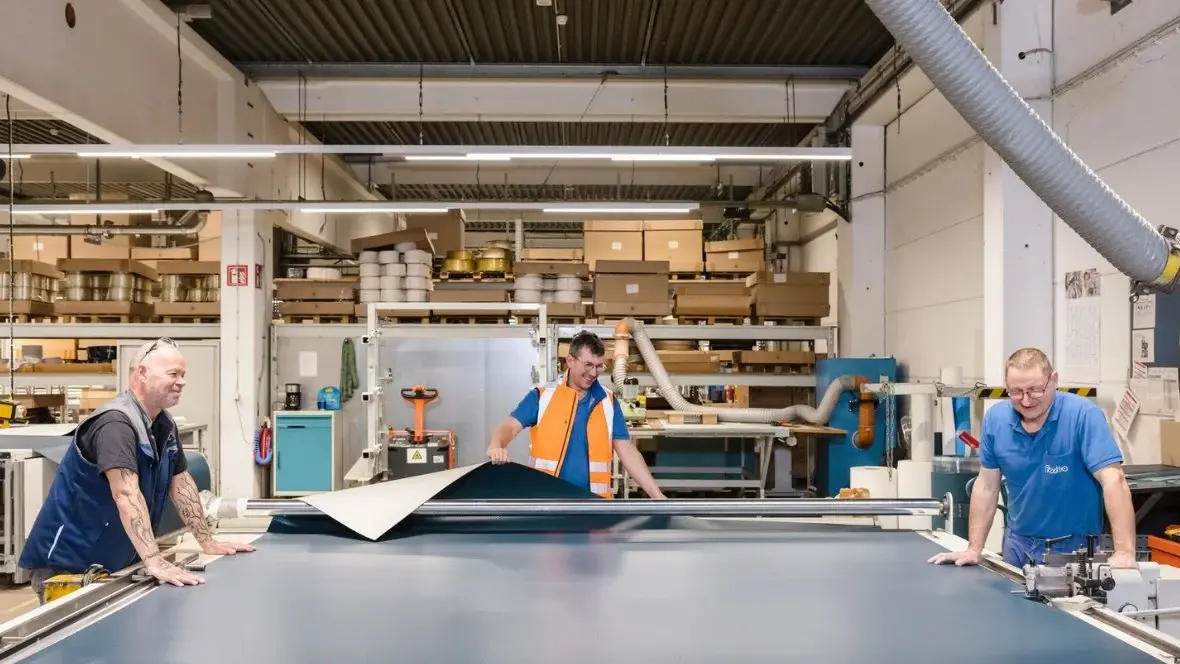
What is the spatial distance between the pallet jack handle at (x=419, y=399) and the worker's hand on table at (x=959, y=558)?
5.85 metres

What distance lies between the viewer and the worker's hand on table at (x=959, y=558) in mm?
2303

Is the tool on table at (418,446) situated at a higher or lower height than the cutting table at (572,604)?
lower

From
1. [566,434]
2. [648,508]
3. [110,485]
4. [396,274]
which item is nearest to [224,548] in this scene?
[110,485]

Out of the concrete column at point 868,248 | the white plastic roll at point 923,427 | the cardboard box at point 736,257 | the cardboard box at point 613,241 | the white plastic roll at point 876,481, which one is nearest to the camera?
the white plastic roll at point 876,481

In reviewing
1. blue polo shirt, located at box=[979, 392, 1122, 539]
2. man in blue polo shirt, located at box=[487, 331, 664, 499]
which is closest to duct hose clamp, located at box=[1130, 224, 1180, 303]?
blue polo shirt, located at box=[979, 392, 1122, 539]

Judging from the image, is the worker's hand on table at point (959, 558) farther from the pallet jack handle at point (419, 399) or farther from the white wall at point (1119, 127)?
the pallet jack handle at point (419, 399)

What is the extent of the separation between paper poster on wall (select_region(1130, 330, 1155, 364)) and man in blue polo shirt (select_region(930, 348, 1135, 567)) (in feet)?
6.07

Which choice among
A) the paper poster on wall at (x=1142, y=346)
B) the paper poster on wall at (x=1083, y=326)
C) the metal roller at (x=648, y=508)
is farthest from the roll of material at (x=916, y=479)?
the metal roller at (x=648, y=508)

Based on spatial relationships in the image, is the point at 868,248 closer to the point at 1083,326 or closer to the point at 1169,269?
the point at 1083,326

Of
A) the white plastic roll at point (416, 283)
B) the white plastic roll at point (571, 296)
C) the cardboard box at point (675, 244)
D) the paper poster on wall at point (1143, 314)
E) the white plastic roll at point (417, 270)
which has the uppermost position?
the cardboard box at point (675, 244)

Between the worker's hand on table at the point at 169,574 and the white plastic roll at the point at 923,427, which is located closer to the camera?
the worker's hand on table at the point at 169,574

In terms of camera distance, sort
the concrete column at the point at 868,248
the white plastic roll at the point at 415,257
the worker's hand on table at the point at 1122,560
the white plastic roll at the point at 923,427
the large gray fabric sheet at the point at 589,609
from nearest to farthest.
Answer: the large gray fabric sheet at the point at 589,609
the worker's hand on table at the point at 1122,560
the white plastic roll at the point at 923,427
the white plastic roll at the point at 415,257
the concrete column at the point at 868,248

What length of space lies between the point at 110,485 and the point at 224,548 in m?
0.42

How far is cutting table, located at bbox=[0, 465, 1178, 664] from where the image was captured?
5.32 feet
